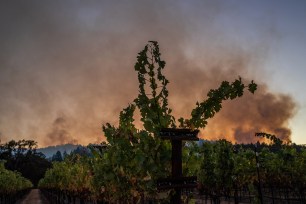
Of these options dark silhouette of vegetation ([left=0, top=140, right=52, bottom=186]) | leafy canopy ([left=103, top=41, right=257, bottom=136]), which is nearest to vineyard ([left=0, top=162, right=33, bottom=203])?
leafy canopy ([left=103, top=41, right=257, bottom=136])

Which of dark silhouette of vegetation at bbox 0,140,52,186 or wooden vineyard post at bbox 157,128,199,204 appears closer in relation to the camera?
wooden vineyard post at bbox 157,128,199,204

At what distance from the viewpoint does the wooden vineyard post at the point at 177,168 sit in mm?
6002

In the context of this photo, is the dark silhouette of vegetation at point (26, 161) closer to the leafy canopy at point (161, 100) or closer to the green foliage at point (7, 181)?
the green foliage at point (7, 181)

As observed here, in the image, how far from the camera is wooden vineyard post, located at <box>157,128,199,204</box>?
6.00 metres

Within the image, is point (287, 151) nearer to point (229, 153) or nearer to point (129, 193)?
point (229, 153)

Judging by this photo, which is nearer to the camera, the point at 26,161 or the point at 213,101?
the point at 213,101

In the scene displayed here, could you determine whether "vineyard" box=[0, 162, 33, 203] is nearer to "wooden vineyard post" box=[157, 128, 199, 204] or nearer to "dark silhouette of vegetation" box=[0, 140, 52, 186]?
"wooden vineyard post" box=[157, 128, 199, 204]

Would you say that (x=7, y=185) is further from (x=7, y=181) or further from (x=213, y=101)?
(x=213, y=101)

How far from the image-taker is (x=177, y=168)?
6.19 metres

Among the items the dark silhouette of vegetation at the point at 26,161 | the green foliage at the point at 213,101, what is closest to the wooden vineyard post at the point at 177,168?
the green foliage at the point at 213,101

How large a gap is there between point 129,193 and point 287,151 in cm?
2084

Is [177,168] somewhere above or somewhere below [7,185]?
below

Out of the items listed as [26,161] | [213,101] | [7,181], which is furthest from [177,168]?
[26,161]

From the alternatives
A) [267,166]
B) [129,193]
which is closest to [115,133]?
[129,193]
